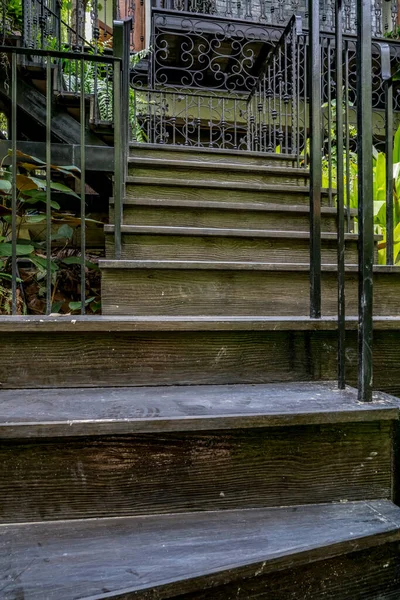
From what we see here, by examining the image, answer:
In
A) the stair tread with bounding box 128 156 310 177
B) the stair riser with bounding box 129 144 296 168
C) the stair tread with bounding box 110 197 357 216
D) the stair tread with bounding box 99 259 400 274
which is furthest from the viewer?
the stair riser with bounding box 129 144 296 168

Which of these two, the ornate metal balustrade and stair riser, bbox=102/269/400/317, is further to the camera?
the ornate metal balustrade

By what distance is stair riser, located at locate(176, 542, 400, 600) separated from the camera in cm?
63

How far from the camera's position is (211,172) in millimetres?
2305

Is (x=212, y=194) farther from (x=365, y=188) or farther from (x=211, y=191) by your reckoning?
(x=365, y=188)

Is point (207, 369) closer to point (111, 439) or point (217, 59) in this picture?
point (111, 439)

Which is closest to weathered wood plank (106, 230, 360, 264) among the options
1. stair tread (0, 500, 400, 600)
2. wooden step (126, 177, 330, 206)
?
wooden step (126, 177, 330, 206)

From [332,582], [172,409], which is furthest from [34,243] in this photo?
[332,582]

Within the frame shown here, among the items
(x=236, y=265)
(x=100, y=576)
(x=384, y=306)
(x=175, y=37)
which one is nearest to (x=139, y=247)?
(x=236, y=265)

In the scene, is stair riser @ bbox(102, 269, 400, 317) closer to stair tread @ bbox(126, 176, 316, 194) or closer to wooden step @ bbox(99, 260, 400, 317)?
wooden step @ bbox(99, 260, 400, 317)

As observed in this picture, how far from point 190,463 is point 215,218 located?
1.27 m

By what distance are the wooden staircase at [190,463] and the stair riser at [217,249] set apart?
1.03 ft

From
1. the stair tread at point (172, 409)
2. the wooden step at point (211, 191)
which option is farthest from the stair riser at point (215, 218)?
the stair tread at point (172, 409)

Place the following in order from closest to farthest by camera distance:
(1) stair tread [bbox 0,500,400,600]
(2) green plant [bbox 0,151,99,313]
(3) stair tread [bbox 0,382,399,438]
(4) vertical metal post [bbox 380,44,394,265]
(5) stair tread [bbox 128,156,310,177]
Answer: (1) stair tread [bbox 0,500,400,600] < (3) stair tread [bbox 0,382,399,438] < (4) vertical metal post [bbox 380,44,394,265] < (2) green plant [bbox 0,151,99,313] < (5) stair tread [bbox 128,156,310,177]

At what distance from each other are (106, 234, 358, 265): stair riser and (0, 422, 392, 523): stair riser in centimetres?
88
